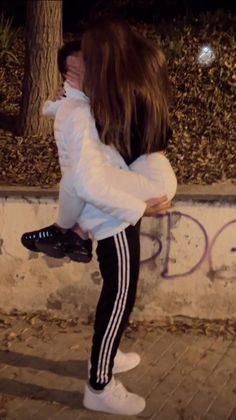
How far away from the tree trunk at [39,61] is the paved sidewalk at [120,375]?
2267 millimetres

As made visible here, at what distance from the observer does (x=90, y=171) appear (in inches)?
128

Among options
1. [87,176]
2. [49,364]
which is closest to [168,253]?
[49,364]

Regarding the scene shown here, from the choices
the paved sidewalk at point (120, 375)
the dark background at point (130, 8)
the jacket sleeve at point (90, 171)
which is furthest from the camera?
the dark background at point (130, 8)

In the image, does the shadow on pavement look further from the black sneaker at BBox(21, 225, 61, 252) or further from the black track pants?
the black sneaker at BBox(21, 225, 61, 252)

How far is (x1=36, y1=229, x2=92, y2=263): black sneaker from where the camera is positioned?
11.8ft

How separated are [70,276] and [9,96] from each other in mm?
3347

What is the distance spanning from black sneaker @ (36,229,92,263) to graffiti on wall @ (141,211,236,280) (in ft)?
4.02

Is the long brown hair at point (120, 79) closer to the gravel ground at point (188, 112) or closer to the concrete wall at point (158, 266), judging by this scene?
the concrete wall at point (158, 266)

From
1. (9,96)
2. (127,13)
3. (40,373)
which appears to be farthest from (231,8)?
(40,373)

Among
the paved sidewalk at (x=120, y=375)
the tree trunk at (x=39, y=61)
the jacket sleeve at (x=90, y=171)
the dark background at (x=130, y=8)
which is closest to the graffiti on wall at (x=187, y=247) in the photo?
the paved sidewalk at (x=120, y=375)

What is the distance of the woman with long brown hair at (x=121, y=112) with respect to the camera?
329 centimetres

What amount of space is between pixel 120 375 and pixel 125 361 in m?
0.09

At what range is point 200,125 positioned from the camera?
22.2 ft

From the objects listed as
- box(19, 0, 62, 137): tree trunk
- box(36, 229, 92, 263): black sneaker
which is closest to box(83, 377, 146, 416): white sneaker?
box(36, 229, 92, 263): black sneaker
